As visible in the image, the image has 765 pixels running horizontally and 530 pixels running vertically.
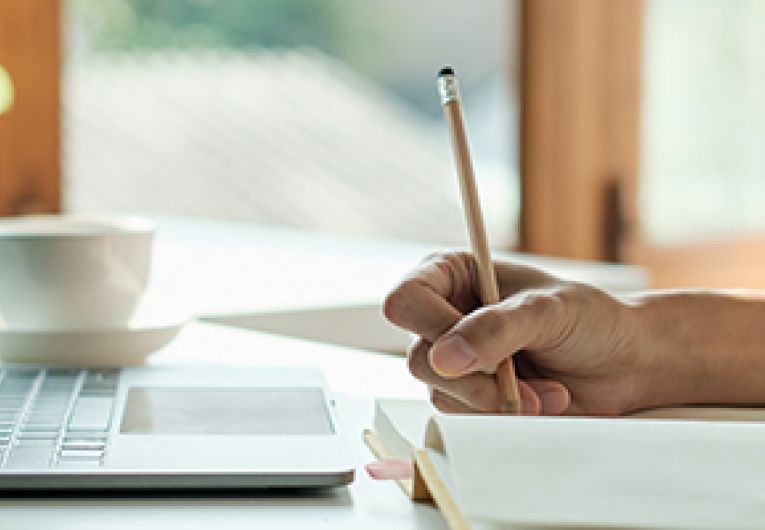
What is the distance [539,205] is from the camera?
2.53 meters

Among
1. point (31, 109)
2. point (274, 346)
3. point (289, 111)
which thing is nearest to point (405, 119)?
point (289, 111)

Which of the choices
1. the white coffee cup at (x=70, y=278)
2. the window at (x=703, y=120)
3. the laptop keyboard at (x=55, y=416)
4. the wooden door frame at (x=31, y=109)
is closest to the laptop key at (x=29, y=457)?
the laptop keyboard at (x=55, y=416)

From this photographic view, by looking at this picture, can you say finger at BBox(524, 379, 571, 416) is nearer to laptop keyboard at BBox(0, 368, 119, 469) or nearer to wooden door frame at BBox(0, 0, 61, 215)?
laptop keyboard at BBox(0, 368, 119, 469)

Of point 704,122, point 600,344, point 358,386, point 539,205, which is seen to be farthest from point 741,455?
point 704,122

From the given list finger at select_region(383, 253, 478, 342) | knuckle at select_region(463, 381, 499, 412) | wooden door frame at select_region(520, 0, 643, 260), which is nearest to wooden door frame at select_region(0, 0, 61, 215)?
wooden door frame at select_region(520, 0, 643, 260)

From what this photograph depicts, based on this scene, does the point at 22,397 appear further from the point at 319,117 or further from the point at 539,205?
the point at 539,205

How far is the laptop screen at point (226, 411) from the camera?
693mm

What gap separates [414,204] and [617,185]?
1.61ft

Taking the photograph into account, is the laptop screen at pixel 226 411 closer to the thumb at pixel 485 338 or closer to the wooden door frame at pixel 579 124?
the thumb at pixel 485 338

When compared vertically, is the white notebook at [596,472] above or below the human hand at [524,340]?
below

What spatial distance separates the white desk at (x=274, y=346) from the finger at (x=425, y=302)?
77 mm

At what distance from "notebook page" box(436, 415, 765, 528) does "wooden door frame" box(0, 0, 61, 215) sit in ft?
4.86

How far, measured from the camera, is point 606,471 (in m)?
0.52

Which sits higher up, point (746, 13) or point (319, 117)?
point (746, 13)
